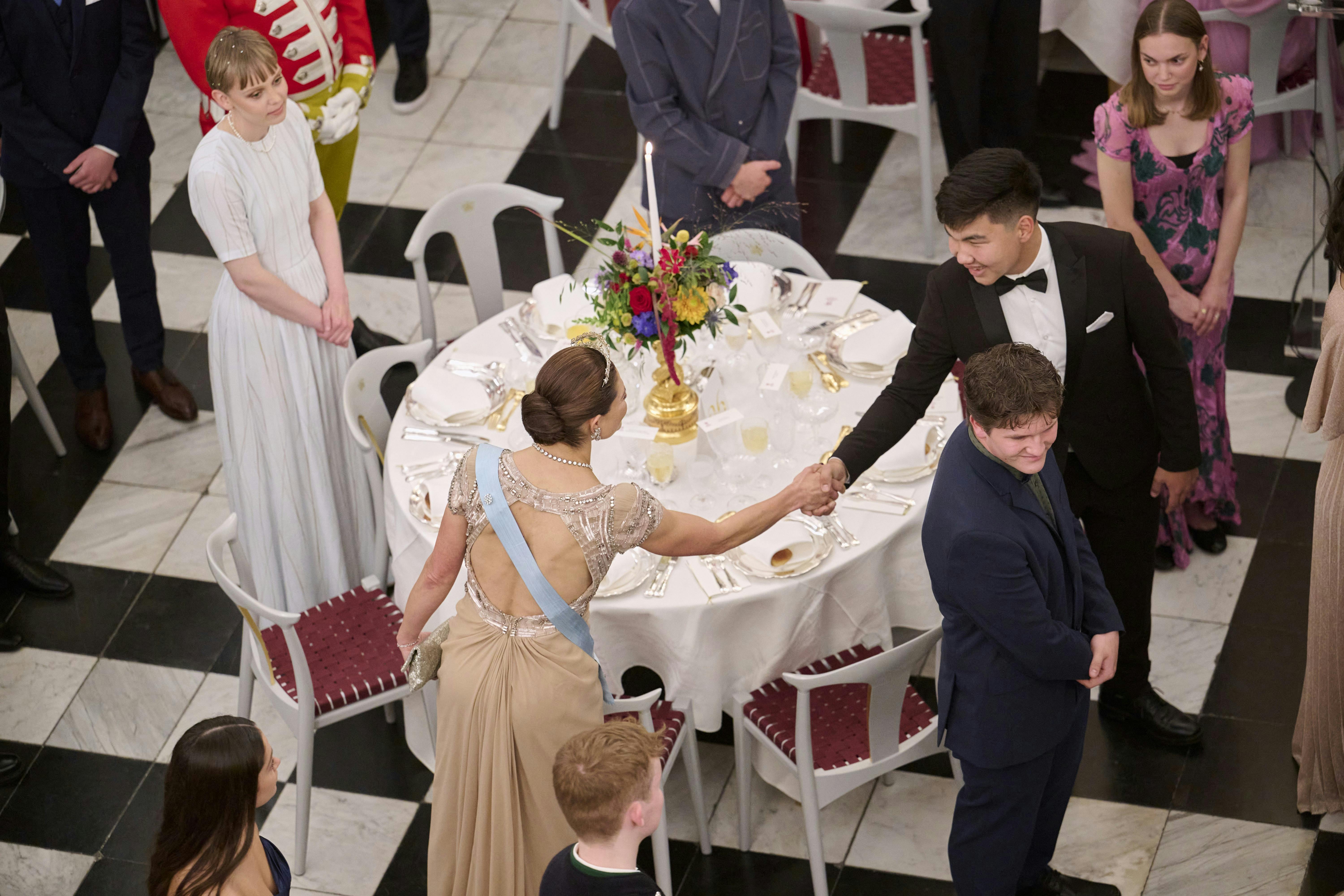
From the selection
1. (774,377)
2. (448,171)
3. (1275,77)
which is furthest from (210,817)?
(1275,77)

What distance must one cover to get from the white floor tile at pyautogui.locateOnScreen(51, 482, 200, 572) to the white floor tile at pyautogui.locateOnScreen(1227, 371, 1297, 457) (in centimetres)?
362

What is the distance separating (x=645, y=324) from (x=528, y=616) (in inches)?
35.4

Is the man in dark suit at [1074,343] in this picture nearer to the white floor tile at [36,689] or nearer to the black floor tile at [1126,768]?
the black floor tile at [1126,768]

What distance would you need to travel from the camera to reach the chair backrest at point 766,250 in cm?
456

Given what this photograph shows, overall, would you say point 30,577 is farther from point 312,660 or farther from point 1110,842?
point 1110,842

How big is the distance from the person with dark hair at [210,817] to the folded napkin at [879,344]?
6.93ft

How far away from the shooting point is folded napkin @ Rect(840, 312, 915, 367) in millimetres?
4105

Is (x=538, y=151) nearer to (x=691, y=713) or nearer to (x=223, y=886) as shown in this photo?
(x=691, y=713)

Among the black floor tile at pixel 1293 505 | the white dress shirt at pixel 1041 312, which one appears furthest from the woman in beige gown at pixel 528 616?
the black floor tile at pixel 1293 505

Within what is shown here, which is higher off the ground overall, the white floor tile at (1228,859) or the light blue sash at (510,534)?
the light blue sash at (510,534)

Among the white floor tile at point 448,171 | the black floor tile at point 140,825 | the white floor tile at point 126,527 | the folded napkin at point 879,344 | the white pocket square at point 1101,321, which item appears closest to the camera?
the white pocket square at point 1101,321

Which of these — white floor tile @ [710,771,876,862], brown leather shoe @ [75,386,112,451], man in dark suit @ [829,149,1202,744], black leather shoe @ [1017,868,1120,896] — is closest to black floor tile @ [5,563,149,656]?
brown leather shoe @ [75,386,112,451]

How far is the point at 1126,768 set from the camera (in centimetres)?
401

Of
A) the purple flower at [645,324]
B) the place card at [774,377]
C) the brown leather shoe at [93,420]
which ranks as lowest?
the brown leather shoe at [93,420]
